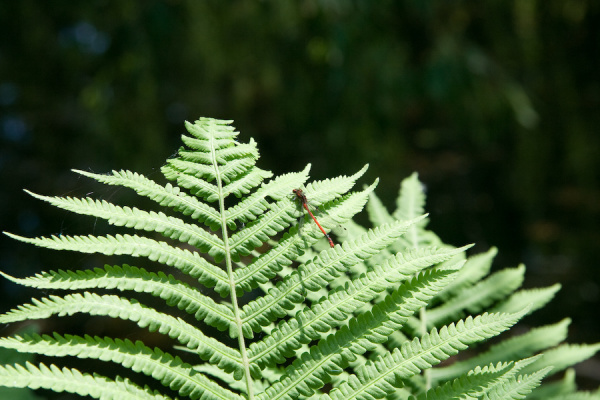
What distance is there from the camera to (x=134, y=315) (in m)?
0.46

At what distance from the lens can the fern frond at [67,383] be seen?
0.39 m

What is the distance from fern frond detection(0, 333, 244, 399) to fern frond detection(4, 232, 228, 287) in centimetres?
8

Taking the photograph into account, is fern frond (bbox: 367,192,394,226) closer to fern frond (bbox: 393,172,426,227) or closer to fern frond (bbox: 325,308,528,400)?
fern frond (bbox: 393,172,426,227)

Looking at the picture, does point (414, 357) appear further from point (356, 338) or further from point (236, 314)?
point (236, 314)

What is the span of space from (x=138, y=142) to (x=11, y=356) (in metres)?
2.17

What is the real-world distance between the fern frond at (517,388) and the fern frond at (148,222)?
285 mm

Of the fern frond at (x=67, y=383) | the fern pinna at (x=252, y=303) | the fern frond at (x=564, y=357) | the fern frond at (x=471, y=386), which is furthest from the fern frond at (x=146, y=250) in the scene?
the fern frond at (x=564, y=357)

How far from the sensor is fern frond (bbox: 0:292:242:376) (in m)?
0.44

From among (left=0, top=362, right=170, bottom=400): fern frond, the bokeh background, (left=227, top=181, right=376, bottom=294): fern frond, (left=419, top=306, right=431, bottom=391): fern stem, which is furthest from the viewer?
the bokeh background

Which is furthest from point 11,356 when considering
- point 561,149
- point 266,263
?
point 561,149

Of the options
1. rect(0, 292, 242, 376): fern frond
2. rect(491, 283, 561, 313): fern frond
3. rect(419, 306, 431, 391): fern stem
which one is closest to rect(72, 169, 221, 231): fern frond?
rect(0, 292, 242, 376): fern frond

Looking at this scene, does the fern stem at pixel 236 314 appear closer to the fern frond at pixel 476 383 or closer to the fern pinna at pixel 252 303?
the fern pinna at pixel 252 303

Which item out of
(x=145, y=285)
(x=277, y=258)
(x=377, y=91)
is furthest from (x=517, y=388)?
(x=377, y=91)

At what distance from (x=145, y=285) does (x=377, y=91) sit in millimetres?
2107
